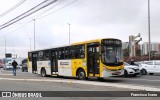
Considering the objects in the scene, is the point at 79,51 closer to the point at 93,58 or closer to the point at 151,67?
the point at 93,58

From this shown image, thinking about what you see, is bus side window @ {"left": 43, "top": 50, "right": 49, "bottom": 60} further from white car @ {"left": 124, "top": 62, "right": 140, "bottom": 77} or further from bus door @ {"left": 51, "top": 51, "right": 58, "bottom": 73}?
white car @ {"left": 124, "top": 62, "right": 140, "bottom": 77}

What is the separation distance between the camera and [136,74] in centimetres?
2939

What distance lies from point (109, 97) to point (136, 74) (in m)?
15.9

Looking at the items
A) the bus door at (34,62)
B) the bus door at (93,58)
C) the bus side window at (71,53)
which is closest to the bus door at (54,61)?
the bus side window at (71,53)

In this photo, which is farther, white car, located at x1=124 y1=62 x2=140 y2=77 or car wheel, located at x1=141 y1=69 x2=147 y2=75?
car wheel, located at x1=141 y1=69 x2=147 y2=75

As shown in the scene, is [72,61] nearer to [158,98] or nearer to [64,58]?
[64,58]

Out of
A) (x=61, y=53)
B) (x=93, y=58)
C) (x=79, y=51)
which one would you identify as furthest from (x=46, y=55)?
(x=93, y=58)

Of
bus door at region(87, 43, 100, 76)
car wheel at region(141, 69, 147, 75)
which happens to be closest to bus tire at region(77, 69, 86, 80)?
bus door at region(87, 43, 100, 76)

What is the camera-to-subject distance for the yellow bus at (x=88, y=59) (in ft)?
75.9

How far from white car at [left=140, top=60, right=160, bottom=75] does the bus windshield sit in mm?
10161

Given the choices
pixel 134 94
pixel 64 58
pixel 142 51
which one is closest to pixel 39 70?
pixel 64 58

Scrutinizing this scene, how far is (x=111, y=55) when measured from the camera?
23359mm

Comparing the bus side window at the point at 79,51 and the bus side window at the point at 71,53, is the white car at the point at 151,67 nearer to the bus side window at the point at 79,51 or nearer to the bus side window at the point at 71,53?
the bus side window at the point at 71,53

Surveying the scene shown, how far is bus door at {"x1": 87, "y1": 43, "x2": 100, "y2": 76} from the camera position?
23562mm
